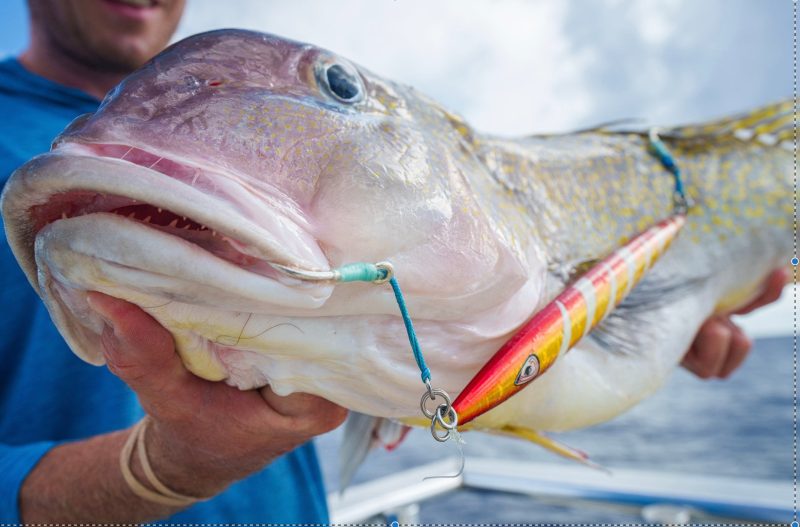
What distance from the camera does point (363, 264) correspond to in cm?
81

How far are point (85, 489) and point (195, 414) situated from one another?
1.54ft

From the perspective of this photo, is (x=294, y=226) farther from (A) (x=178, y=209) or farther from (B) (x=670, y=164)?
(B) (x=670, y=164)

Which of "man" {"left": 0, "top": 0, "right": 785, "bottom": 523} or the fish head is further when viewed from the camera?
"man" {"left": 0, "top": 0, "right": 785, "bottom": 523}

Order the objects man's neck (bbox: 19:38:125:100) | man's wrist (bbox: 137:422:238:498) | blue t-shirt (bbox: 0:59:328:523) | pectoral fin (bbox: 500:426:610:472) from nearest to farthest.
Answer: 1. man's wrist (bbox: 137:422:238:498)
2. pectoral fin (bbox: 500:426:610:472)
3. blue t-shirt (bbox: 0:59:328:523)
4. man's neck (bbox: 19:38:125:100)

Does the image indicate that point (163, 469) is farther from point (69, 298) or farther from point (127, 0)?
point (127, 0)

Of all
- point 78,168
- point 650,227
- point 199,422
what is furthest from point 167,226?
point 650,227

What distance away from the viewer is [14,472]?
1356 millimetres

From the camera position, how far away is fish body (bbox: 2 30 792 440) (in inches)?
28.2

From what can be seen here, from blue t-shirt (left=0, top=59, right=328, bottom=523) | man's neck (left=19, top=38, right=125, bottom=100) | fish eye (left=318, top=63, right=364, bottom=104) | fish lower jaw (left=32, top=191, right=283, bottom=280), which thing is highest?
fish eye (left=318, top=63, right=364, bottom=104)

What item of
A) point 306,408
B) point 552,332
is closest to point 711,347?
point 552,332

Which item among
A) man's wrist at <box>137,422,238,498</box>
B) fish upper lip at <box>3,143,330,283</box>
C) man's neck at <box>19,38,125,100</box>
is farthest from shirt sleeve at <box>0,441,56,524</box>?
man's neck at <box>19,38,125,100</box>

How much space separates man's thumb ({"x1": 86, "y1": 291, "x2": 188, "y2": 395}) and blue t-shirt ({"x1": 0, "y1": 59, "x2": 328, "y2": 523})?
804 mm

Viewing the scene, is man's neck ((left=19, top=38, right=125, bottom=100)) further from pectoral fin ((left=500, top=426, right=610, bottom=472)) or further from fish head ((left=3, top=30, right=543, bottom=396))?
pectoral fin ((left=500, top=426, right=610, bottom=472))

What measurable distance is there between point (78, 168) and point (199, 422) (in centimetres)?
58
